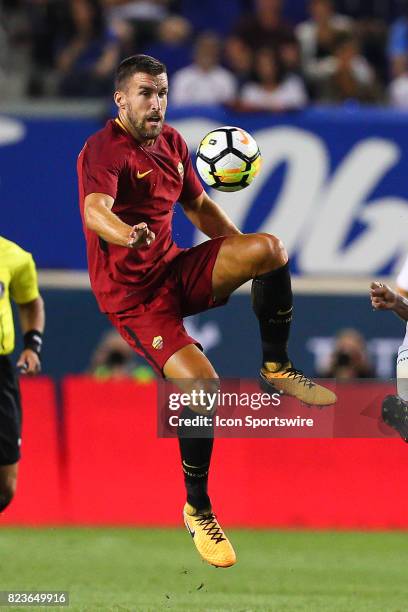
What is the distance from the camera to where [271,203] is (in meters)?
14.0

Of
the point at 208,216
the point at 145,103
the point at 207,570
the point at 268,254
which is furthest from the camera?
the point at 207,570

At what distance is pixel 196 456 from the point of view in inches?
316

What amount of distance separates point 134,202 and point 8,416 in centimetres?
249

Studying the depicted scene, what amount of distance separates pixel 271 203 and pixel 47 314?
2612mm

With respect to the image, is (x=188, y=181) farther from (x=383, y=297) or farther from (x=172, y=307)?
(x=383, y=297)

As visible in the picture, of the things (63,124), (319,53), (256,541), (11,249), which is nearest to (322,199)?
(319,53)

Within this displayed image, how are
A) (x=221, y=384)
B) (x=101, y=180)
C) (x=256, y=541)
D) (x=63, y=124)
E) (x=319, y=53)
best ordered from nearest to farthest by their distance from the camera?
(x=101, y=180), (x=221, y=384), (x=256, y=541), (x=63, y=124), (x=319, y=53)

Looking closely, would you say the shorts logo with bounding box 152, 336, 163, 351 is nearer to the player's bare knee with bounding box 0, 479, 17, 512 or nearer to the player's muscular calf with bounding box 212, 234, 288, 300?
the player's muscular calf with bounding box 212, 234, 288, 300

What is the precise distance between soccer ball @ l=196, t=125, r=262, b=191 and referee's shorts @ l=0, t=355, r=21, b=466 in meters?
2.51

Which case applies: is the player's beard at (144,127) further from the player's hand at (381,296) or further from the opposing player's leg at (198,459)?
the player's hand at (381,296)

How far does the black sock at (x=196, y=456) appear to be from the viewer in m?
7.92

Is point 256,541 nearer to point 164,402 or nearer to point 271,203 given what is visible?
point 271,203

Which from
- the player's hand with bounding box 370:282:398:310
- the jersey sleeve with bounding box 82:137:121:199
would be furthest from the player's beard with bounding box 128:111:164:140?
the player's hand with bounding box 370:282:398:310

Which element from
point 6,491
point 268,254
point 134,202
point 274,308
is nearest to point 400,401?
point 274,308
